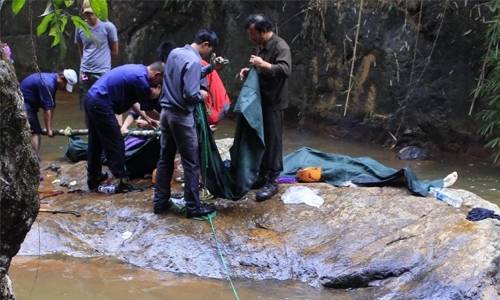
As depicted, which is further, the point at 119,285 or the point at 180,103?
the point at 180,103

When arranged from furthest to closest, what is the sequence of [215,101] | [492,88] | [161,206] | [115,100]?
[492,88]
[215,101]
[115,100]
[161,206]

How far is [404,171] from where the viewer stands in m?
6.28

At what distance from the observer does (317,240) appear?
225 inches

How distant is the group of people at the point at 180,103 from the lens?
18.9 feet

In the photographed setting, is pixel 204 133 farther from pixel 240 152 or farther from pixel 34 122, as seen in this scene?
pixel 34 122

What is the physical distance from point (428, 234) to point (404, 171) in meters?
0.98

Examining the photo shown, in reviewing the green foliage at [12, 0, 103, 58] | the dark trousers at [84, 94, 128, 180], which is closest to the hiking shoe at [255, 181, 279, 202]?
the dark trousers at [84, 94, 128, 180]

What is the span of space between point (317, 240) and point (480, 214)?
1.34 meters

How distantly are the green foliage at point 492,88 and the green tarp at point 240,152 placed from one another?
4109mm

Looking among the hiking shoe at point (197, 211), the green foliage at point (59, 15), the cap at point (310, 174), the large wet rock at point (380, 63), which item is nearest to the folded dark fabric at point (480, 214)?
the cap at point (310, 174)

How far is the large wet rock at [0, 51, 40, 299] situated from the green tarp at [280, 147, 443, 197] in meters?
4.13

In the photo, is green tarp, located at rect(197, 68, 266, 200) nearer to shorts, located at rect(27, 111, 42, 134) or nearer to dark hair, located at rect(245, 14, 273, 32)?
dark hair, located at rect(245, 14, 273, 32)

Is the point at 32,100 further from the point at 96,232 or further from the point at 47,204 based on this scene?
the point at 96,232

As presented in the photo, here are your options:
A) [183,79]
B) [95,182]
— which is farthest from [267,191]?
[95,182]
